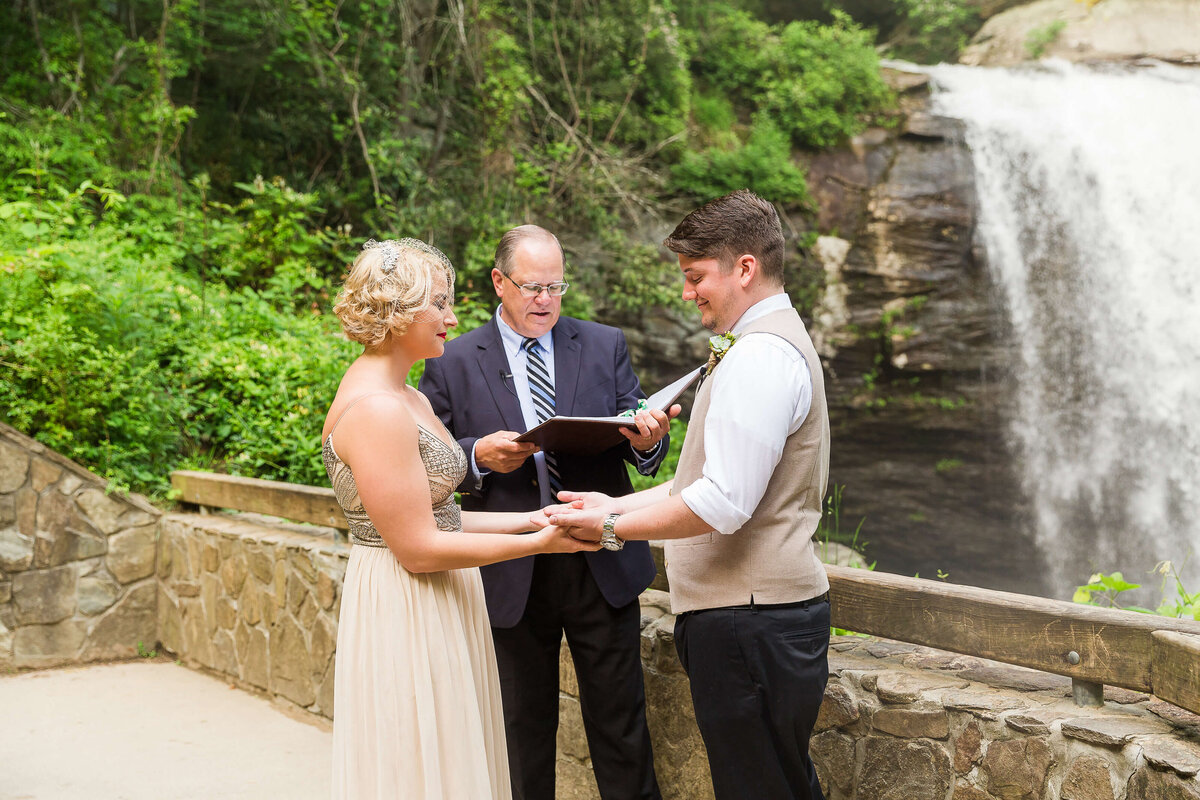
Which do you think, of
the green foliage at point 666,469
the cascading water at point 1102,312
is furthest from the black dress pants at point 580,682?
the cascading water at point 1102,312

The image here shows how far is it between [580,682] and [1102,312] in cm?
1118

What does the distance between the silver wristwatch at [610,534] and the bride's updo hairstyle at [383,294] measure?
0.66 metres

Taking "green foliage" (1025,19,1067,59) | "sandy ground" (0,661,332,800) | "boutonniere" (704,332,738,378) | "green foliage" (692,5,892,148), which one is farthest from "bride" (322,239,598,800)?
"green foliage" (1025,19,1067,59)

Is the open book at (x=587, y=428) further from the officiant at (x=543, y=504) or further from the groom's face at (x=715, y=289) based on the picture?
the groom's face at (x=715, y=289)

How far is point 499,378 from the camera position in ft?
9.01

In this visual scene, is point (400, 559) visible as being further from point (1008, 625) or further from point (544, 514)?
point (1008, 625)

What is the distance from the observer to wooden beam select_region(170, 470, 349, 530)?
4.13m

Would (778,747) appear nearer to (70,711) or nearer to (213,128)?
(70,711)

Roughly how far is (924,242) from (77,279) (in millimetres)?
10061

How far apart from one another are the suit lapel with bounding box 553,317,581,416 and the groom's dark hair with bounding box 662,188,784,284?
82 centimetres

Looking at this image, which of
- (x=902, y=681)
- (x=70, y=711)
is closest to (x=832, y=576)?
(x=902, y=681)

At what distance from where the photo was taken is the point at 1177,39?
13.8m

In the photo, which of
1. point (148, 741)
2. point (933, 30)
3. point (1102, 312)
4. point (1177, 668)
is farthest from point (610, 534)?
point (933, 30)

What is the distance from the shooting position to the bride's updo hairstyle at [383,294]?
2092 mm
